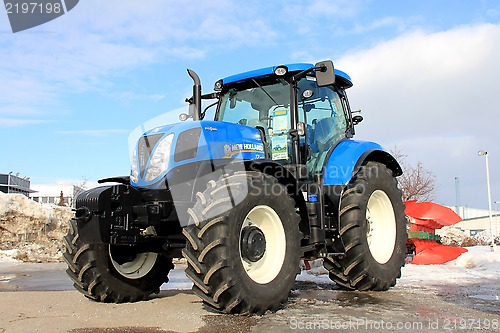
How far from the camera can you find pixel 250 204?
4.79 m

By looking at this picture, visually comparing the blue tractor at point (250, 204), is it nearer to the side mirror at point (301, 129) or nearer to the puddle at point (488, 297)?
the side mirror at point (301, 129)

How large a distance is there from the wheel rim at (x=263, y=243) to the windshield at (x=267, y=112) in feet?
3.86

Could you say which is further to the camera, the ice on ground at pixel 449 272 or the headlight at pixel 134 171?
the ice on ground at pixel 449 272

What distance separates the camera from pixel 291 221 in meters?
5.23

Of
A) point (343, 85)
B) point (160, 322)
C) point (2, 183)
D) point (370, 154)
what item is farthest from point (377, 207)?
point (2, 183)

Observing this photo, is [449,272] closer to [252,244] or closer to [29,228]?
[252,244]

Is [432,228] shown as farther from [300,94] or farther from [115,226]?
[115,226]

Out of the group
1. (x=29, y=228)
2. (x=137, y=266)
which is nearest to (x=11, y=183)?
(x=29, y=228)

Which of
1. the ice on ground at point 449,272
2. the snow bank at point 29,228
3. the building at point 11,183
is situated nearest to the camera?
the ice on ground at point 449,272

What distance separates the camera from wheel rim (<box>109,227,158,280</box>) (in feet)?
18.9

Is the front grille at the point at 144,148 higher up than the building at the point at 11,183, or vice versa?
the building at the point at 11,183

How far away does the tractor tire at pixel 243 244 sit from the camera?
4395mm

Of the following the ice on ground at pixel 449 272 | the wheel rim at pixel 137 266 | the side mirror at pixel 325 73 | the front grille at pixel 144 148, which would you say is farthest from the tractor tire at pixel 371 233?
the front grille at pixel 144 148

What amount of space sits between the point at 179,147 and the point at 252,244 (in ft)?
4.11
